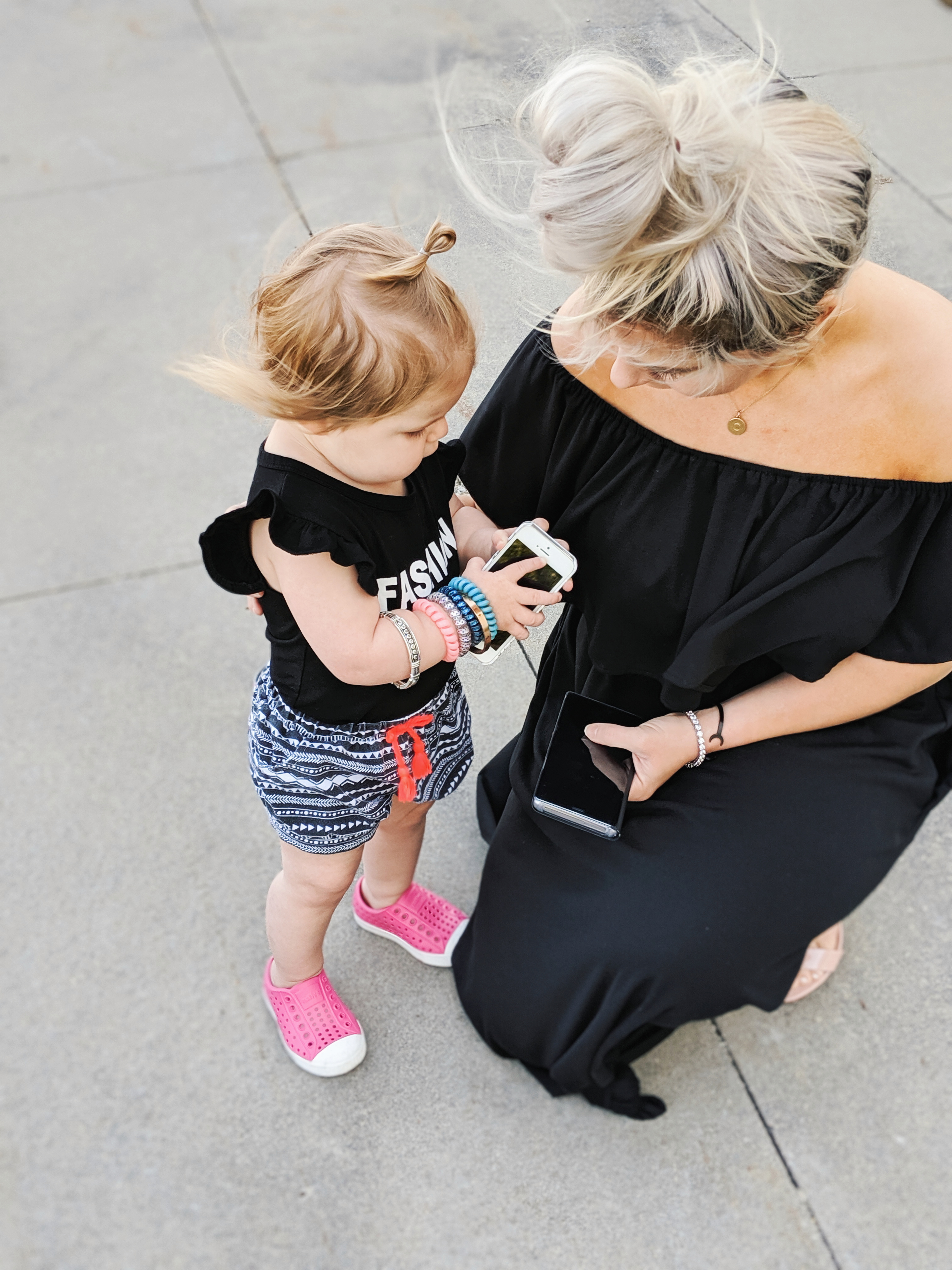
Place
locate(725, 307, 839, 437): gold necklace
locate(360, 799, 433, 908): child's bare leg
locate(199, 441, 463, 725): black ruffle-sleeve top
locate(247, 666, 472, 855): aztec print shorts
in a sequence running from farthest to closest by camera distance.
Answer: locate(360, 799, 433, 908): child's bare leg < locate(247, 666, 472, 855): aztec print shorts < locate(725, 307, 839, 437): gold necklace < locate(199, 441, 463, 725): black ruffle-sleeve top

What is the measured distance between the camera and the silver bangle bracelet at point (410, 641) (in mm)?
1317

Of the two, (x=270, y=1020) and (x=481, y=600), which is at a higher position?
(x=481, y=600)

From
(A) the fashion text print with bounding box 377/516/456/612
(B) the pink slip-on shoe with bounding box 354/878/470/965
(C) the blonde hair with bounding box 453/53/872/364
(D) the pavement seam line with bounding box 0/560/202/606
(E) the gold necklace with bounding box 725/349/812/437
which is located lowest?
(D) the pavement seam line with bounding box 0/560/202/606

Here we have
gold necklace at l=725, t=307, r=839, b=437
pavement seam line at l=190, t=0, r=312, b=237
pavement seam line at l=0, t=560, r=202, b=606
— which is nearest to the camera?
gold necklace at l=725, t=307, r=839, b=437

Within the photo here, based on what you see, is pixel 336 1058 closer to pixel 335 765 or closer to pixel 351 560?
pixel 335 765

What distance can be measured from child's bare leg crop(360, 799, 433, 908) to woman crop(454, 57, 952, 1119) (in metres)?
0.17

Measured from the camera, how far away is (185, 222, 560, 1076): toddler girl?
1154 millimetres

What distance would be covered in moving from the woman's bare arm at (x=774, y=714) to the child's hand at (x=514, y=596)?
1.01ft

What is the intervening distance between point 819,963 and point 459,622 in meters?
1.07

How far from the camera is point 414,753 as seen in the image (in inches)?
59.5

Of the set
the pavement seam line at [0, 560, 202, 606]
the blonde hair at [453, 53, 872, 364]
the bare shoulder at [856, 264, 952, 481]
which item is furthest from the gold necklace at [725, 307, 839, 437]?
the pavement seam line at [0, 560, 202, 606]

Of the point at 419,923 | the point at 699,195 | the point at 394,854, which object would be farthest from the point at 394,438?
the point at 419,923

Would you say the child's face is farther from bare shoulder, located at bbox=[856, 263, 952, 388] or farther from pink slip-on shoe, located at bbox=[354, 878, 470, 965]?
pink slip-on shoe, located at bbox=[354, 878, 470, 965]

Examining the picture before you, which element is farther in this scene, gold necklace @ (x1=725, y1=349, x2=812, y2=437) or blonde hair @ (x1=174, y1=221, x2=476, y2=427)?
gold necklace @ (x1=725, y1=349, x2=812, y2=437)
